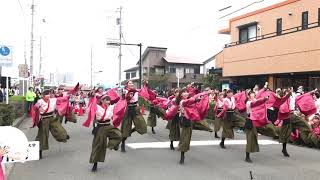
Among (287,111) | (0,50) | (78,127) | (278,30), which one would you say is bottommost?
(78,127)

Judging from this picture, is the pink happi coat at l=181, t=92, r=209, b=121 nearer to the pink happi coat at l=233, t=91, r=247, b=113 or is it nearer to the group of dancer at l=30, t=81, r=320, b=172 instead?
the group of dancer at l=30, t=81, r=320, b=172

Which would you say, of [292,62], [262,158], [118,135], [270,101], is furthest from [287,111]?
[292,62]

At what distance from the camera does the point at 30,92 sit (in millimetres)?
24578

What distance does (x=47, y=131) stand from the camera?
10953mm

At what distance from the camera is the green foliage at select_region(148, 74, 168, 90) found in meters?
47.3

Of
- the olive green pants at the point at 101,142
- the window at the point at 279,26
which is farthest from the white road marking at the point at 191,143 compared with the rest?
the window at the point at 279,26

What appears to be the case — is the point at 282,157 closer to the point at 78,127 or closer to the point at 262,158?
the point at 262,158

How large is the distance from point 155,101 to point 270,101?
4614mm

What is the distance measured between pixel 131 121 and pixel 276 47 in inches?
544

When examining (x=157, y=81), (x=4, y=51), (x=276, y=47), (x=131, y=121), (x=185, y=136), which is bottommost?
(x=185, y=136)

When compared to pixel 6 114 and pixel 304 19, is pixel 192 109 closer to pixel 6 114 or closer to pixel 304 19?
pixel 6 114

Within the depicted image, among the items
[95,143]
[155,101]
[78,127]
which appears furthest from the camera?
[78,127]

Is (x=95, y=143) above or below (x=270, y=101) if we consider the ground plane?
below

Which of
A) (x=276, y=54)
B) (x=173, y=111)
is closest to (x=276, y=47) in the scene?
(x=276, y=54)
